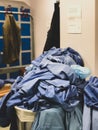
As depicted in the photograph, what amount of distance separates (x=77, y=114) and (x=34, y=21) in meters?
2.48

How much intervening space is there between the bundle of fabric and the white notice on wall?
0.53m

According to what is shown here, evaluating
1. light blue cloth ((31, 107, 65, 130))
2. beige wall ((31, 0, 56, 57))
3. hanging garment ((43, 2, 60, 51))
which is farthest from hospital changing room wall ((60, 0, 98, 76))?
beige wall ((31, 0, 56, 57))

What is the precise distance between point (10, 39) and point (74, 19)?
138cm

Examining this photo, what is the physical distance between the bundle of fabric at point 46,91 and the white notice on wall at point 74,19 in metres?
0.53

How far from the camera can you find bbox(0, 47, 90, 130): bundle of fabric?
5.39ft

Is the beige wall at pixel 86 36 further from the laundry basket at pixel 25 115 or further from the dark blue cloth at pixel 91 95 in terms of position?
the laundry basket at pixel 25 115

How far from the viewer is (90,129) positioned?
163cm

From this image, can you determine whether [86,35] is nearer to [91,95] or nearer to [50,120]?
[91,95]

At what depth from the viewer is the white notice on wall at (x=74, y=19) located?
231 cm

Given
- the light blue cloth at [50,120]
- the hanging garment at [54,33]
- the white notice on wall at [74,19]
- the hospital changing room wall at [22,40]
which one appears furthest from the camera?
the hospital changing room wall at [22,40]

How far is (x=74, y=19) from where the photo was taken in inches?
93.4

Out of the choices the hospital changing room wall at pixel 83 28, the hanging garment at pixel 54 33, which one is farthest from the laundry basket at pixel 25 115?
the hanging garment at pixel 54 33

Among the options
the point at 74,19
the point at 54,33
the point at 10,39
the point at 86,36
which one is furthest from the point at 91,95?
the point at 10,39

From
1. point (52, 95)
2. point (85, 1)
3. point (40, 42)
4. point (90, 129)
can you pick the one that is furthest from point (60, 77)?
point (40, 42)
